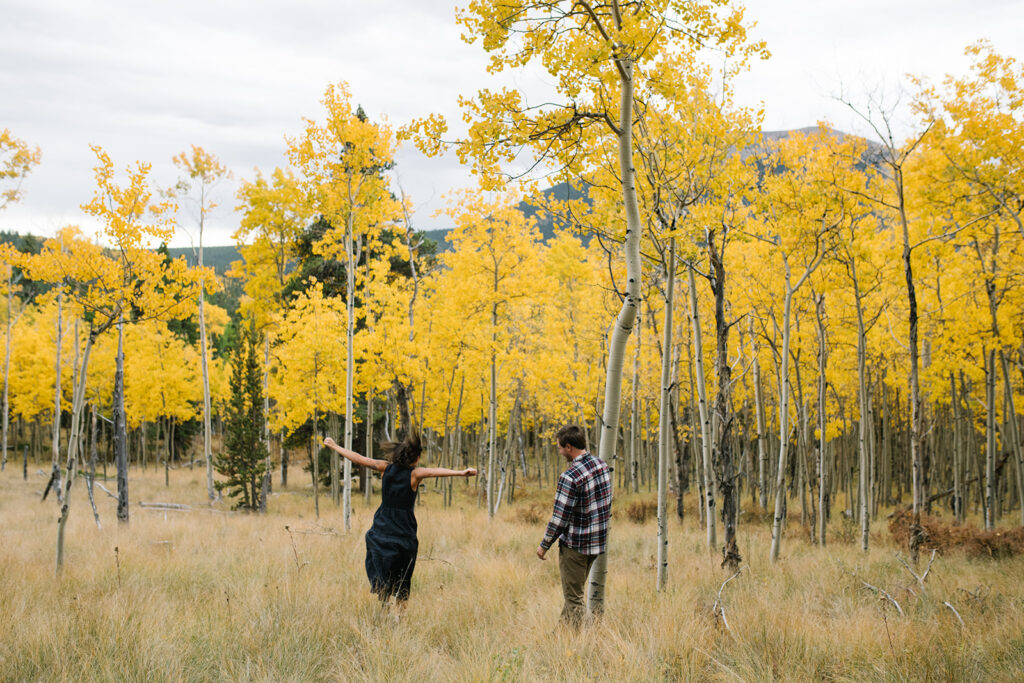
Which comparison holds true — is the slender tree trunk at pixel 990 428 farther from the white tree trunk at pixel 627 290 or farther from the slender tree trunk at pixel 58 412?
the slender tree trunk at pixel 58 412

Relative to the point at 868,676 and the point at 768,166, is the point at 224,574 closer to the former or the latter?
the point at 868,676

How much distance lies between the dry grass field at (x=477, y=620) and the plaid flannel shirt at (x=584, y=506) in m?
0.65

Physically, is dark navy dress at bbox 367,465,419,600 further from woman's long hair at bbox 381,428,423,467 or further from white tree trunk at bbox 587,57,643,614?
white tree trunk at bbox 587,57,643,614

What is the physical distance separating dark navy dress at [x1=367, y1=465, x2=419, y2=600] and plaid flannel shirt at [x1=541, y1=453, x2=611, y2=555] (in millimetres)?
1333

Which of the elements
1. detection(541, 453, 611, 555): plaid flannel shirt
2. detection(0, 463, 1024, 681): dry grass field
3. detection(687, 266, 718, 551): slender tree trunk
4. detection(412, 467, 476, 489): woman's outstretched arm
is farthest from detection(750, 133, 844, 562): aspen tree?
detection(412, 467, 476, 489): woman's outstretched arm

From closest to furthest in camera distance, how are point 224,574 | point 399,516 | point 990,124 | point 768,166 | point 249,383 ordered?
point 399,516
point 224,574
point 990,124
point 768,166
point 249,383

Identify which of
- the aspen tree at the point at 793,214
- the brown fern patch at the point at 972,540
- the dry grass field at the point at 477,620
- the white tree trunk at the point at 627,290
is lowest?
the brown fern patch at the point at 972,540

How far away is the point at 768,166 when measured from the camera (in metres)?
9.30

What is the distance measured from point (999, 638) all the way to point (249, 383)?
624 inches

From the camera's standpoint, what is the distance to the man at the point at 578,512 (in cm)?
437

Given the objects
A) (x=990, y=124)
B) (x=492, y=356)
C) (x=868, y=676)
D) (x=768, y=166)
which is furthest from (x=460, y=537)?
(x=990, y=124)

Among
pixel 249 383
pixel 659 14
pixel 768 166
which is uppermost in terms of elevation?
pixel 768 166

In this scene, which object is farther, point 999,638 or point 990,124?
point 990,124

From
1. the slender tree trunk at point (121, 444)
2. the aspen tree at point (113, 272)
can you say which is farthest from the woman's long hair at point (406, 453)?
the slender tree trunk at point (121, 444)
